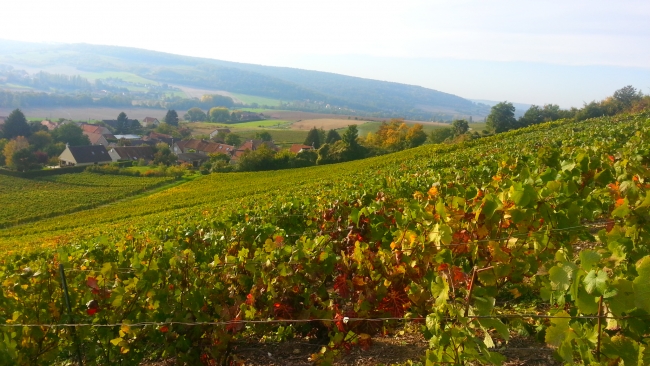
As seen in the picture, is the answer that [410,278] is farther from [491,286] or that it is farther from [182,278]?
[182,278]

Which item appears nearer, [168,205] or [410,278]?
[410,278]

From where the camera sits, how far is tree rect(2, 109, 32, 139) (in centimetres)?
8581

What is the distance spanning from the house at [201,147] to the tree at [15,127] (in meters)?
29.9

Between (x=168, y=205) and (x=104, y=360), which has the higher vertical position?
(x=104, y=360)

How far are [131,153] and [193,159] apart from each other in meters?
11.4

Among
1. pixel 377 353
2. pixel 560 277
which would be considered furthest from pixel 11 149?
pixel 560 277

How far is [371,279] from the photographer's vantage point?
3703 millimetres

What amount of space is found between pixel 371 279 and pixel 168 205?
31346 millimetres

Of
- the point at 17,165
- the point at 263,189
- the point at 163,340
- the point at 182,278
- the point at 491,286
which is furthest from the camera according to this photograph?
the point at 17,165

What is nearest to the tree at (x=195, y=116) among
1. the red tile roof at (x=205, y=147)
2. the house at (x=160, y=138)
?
the house at (x=160, y=138)

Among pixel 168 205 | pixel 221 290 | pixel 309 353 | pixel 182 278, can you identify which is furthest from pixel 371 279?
pixel 168 205

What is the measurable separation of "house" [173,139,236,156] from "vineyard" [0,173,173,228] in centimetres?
3061

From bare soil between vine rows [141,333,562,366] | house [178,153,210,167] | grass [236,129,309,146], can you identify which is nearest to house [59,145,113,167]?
house [178,153,210,167]

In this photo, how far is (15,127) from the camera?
284 ft
